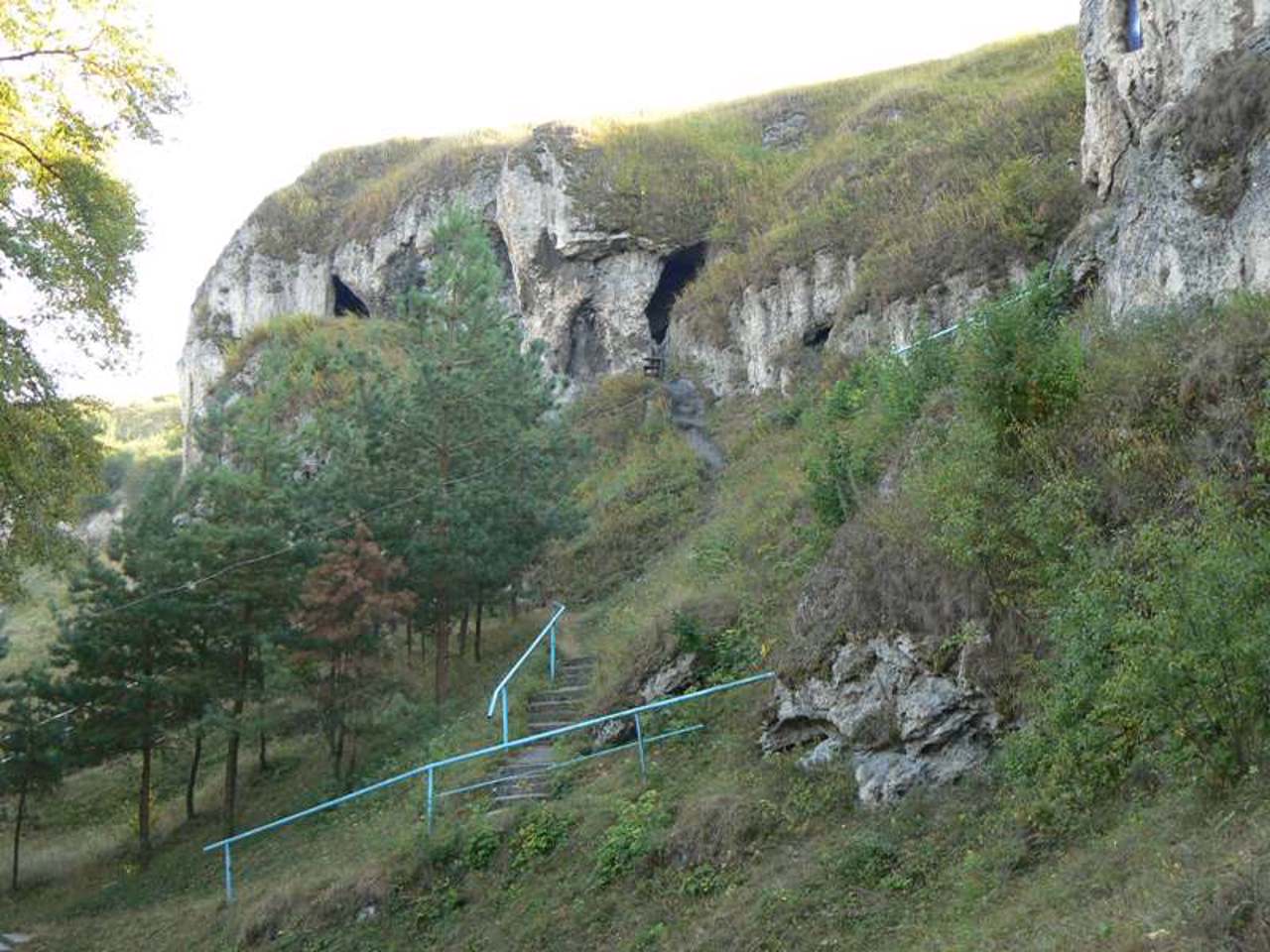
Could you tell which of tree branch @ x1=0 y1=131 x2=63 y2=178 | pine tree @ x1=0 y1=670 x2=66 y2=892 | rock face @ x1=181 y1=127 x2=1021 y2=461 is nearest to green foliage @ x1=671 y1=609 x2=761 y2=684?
tree branch @ x1=0 y1=131 x2=63 y2=178

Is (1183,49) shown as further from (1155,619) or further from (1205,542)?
(1155,619)

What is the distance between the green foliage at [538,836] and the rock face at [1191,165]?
26.7ft

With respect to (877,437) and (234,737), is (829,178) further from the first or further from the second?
(234,737)

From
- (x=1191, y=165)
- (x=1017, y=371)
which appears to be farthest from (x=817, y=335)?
(x=1017, y=371)

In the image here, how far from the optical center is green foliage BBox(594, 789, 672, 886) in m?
10.1

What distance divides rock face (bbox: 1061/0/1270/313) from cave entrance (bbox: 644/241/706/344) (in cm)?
1947

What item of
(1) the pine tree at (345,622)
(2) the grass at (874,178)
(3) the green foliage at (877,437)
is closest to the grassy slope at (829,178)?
(2) the grass at (874,178)

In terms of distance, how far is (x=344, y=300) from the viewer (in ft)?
141

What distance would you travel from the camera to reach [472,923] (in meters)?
10.7

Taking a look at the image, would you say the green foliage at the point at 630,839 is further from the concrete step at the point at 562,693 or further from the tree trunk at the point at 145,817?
the tree trunk at the point at 145,817

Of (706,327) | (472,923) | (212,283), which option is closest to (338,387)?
(706,327)

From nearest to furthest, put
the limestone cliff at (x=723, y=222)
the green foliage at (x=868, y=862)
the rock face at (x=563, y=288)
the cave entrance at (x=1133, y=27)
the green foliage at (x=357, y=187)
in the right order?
the green foliage at (x=868, y=862) → the cave entrance at (x=1133, y=27) → the limestone cliff at (x=723, y=222) → the rock face at (x=563, y=288) → the green foliage at (x=357, y=187)

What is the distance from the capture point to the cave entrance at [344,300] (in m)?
42.3

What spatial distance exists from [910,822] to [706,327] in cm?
2292
